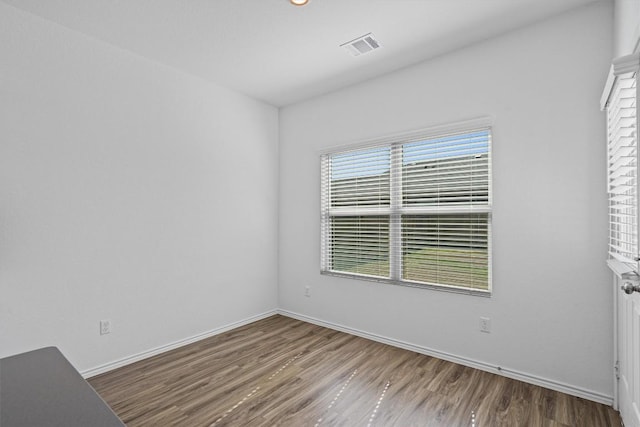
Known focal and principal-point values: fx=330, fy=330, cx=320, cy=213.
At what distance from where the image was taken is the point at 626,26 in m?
1.78

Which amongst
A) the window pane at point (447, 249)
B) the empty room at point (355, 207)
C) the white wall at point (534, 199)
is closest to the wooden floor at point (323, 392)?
the empty room at point (355, 207)

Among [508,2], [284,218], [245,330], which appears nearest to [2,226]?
[245,330]

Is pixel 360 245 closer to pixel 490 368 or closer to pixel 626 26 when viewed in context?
pixel 490 368

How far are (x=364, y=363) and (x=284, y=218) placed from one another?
2.09 metres

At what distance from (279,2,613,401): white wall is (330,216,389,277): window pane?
31cm

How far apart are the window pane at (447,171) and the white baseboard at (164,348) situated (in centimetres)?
232

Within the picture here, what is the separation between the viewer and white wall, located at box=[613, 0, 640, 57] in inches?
59.5

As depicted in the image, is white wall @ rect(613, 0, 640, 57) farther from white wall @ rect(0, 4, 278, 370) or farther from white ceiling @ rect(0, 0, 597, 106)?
white wall @ rect(0, 4, 278, 370)

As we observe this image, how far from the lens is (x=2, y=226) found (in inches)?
90.3

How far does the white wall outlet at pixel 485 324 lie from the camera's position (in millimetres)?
2715

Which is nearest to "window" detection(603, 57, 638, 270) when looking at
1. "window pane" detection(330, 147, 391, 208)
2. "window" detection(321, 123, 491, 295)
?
"window" detection(321, 123, 491, 295)

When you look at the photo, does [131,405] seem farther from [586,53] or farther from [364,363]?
[586,53]

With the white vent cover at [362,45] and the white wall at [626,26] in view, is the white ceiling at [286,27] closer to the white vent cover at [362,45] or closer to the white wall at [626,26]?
the white vent cover at [362,45]

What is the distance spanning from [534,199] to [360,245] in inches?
67.7
